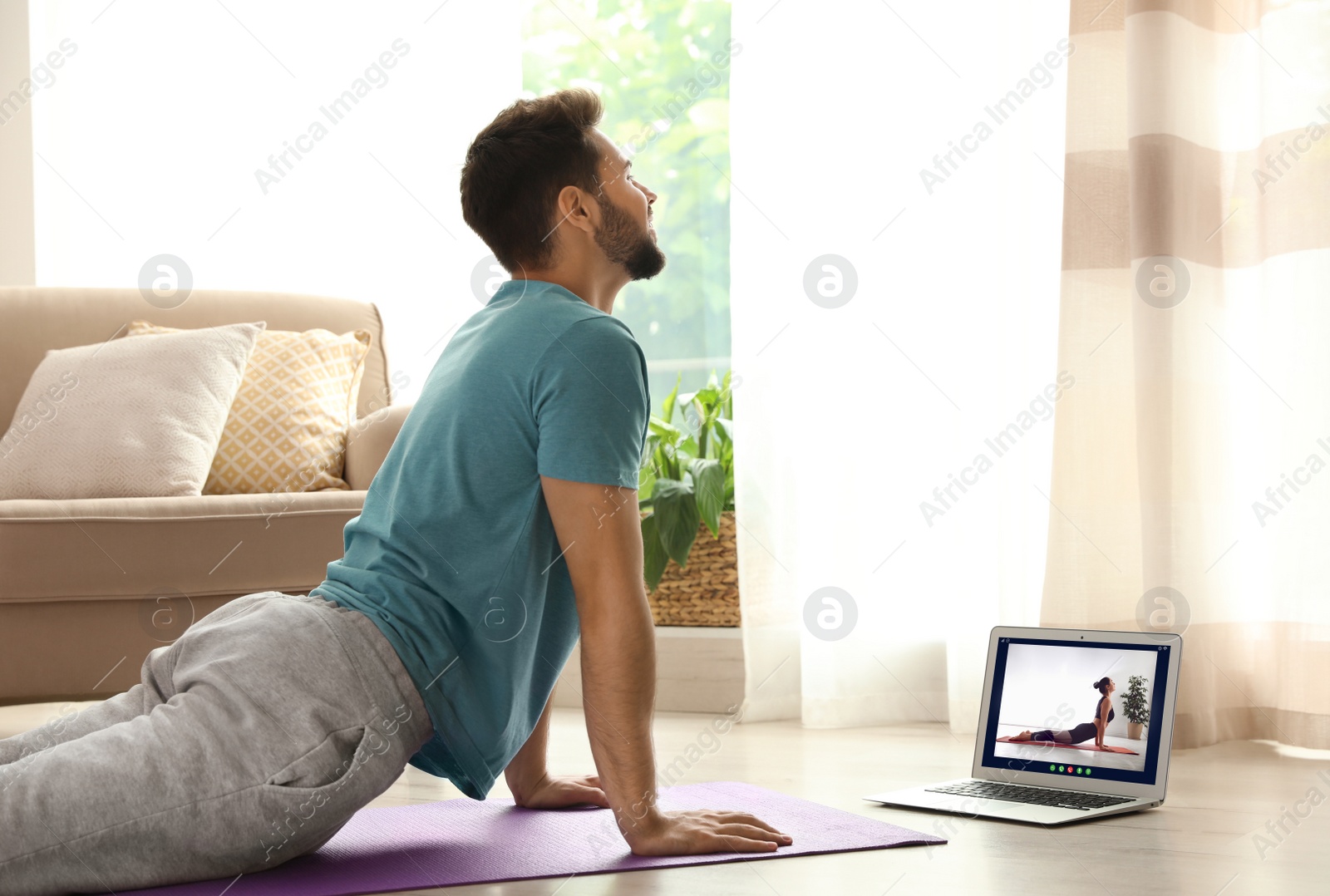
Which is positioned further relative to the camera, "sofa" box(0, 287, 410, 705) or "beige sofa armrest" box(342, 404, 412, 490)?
"beige sofa armrest" box(342, 404, 412, 490)

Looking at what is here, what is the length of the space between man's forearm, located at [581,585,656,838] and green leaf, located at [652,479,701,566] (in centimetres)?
154

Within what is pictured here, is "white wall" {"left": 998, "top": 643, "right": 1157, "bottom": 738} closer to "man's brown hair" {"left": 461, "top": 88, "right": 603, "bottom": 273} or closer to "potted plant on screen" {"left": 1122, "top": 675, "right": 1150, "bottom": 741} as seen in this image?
"potted plant on screen" {"left": 1122, "top": 675, "right": 1150, "bottom": 741}

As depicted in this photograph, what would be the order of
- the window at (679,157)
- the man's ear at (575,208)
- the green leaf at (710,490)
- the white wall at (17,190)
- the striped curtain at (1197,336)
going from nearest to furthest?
the man's ear at (575,208) < the striped curtain at (1197,336) < the green leaf at (710,490) < the window at (679,157) < the white wall at (17,190)

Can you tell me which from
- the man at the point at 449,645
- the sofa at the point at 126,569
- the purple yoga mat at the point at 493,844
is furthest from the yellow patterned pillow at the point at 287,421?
the man at the point at 449,645

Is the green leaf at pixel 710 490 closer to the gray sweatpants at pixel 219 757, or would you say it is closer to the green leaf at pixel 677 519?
the green leaf at pixel 677 519

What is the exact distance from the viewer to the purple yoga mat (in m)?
1.24

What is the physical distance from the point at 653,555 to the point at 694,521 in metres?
0.12

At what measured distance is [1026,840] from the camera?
141 cm

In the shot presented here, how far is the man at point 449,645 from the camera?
115 cm

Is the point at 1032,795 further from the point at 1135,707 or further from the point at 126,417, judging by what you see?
the point at 126,417

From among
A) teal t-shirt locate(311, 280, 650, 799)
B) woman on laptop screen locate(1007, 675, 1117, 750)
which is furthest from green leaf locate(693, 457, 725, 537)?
teal t-shirt locate(311, 280, 650, 799)

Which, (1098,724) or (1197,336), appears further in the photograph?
(1197,336)

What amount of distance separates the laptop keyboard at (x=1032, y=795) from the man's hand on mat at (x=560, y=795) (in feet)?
1.47

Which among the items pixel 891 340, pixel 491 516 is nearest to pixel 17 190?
pixel 891 340
